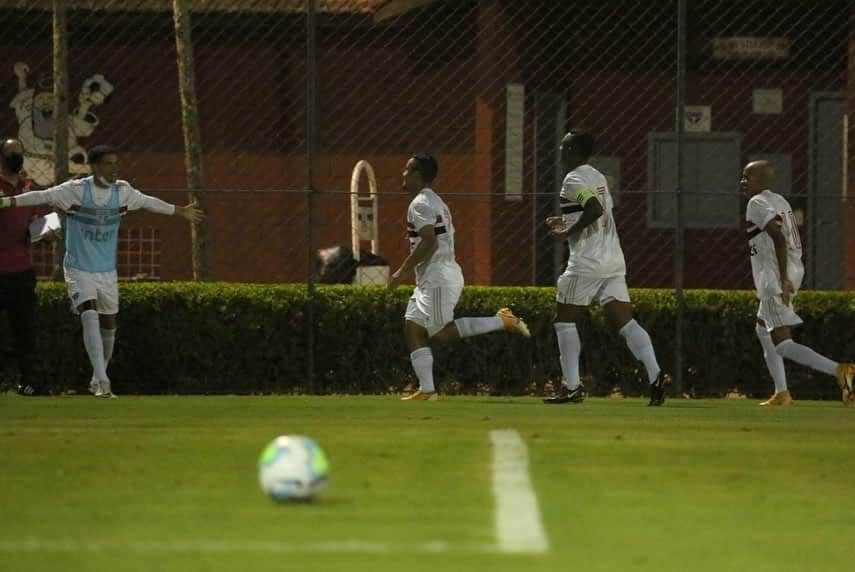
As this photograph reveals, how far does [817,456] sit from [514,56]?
12524 millimetres

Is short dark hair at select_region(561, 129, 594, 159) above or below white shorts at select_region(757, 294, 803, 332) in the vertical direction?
above

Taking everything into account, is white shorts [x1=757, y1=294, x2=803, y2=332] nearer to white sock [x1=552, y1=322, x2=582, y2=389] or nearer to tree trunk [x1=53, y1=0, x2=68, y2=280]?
white sock [x1=552, y1=322, x2=582, y2=389]

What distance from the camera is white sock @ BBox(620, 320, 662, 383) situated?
530 inches

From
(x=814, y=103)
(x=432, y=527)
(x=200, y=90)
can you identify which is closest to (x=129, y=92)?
(x=200, y=90)

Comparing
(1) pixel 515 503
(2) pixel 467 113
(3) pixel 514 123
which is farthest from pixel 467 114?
(1) pixel 515 503

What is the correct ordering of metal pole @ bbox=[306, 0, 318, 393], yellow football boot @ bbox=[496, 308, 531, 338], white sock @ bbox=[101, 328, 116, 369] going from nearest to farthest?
yellow football boot @ bbox=[496, 308, 531, 338]
white sock @ bbox=[101, 328, 116, 369]
metal pole @ bbox=[306, 0, 318, 393]

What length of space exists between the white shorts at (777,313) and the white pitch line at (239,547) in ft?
26.5

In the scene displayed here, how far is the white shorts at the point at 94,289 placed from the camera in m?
14.2

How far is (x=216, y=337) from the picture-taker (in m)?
15.7

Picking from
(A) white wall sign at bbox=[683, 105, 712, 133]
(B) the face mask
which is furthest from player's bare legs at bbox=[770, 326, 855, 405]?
(A) white wall sign at bbox=[683, 105, 712, 133]

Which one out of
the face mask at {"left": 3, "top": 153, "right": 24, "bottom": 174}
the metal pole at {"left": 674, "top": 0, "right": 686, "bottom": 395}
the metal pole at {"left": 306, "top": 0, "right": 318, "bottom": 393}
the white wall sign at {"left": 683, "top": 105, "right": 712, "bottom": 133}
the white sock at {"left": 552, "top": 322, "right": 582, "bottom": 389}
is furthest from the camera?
the white wall sign at {"left": 683, "top": 105, "right": 712, "bottom": 133}

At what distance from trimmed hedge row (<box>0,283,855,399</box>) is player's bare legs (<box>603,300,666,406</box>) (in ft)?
6.77

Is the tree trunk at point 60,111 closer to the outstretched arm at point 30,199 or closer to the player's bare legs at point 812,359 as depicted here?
the outstretched arm at point 30,199

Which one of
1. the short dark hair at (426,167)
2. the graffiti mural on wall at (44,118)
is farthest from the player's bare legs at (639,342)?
the graffiti mural on wall at (44,118)
